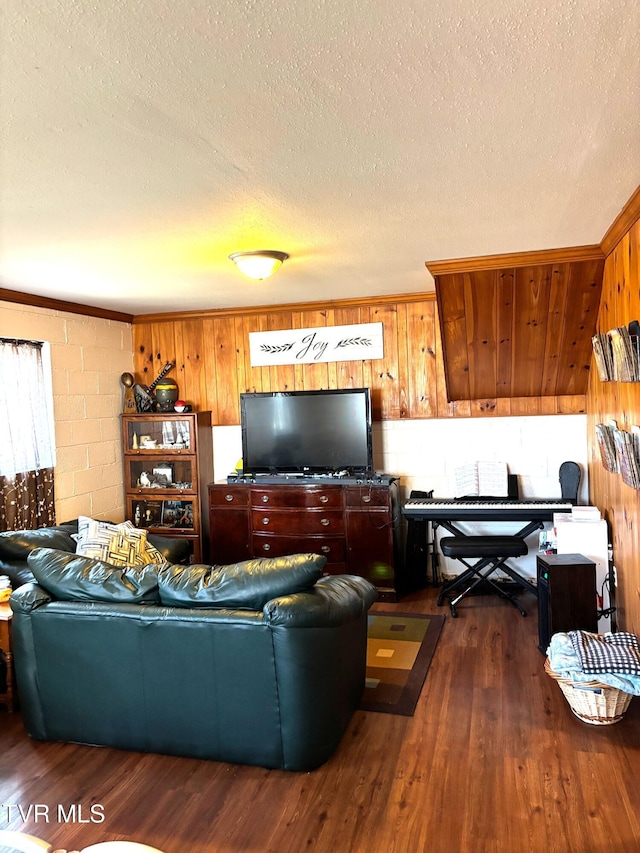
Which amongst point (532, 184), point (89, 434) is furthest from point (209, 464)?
point (532, 184)

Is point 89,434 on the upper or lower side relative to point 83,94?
lower

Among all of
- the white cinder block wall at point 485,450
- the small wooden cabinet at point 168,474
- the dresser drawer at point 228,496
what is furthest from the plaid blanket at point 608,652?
the small wooden cabinet at point 168,474

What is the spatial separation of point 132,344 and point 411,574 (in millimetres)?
3265

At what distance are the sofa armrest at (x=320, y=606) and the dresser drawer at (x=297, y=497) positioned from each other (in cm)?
201

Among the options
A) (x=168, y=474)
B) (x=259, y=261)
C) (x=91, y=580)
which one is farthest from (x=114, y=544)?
(x=259, y=261)

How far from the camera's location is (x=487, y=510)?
15.6 ft

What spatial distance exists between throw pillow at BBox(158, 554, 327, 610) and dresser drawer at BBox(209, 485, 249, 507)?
2.45 metres

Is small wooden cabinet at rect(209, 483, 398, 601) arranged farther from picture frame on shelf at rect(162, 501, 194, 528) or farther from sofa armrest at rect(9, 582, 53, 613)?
sofa armrest at rect(9, 582, 53, 613)

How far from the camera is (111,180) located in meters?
2.36

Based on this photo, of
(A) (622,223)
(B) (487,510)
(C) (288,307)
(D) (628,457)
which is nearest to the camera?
(D) (628,457)

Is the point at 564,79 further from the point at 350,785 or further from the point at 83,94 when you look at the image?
the point at 350,785

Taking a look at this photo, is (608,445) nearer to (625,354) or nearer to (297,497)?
(625,354)

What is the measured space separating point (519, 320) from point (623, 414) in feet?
3.81

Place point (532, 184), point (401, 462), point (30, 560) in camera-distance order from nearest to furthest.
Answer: point (532, 184), point (30, 560), point (401, 462)
